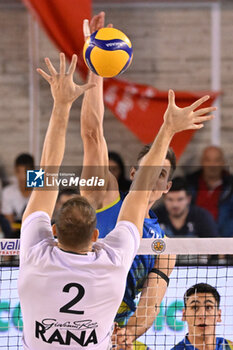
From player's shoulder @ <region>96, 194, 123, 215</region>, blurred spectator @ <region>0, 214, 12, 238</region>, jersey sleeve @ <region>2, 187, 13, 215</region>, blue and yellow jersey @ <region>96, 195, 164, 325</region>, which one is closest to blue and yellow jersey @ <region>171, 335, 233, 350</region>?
blue and yellow jersey @ <region>96, 195, 164, 325</region>

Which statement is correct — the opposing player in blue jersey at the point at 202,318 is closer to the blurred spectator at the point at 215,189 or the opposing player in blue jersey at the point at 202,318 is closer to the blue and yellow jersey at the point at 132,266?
the blue and yellow jersey at the point at 132,266

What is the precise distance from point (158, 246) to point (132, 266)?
0.89 ft

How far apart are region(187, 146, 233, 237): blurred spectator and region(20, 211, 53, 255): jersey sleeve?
335cm

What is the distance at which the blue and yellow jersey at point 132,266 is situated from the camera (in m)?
3.21

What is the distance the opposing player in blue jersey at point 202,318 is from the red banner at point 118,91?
99.1 inches

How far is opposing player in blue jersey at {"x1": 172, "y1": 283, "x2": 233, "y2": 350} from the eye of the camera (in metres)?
3.20

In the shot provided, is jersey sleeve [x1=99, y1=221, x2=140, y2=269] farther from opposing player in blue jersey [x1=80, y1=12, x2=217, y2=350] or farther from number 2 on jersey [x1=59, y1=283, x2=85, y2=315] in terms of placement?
opposing player in blue jersey [x1=80, y1=12, x2=217, y2=350]

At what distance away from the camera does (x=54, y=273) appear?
7.03 feet

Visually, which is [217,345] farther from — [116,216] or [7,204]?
[7,204]

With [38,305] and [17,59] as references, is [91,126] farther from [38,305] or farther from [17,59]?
[17,59]

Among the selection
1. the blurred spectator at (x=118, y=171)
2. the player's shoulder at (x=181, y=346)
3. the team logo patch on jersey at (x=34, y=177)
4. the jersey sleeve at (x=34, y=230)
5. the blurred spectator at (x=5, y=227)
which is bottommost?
the player's shoulder at (x=181, y=346)

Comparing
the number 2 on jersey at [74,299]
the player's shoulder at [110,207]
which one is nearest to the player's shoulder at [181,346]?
the player's shoulder at [110,207]

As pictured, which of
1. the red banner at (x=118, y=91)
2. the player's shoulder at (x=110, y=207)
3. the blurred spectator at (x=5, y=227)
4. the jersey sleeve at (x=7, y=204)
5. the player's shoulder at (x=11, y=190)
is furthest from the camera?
the red banner at (x=118, y=91)

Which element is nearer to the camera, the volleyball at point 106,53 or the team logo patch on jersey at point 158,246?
the team logo patch on jersey at point 158,246
